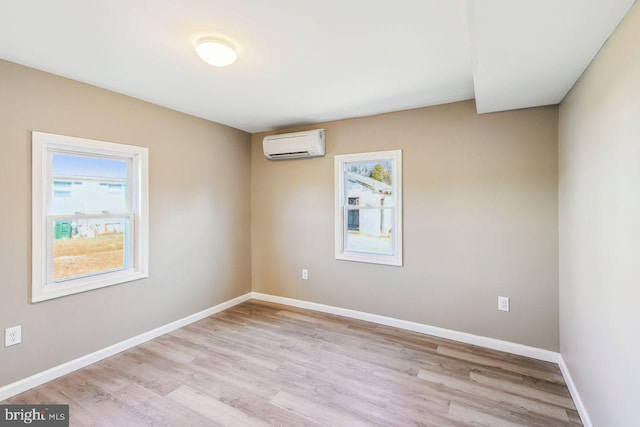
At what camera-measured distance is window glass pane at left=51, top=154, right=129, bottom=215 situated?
2367 millimetres

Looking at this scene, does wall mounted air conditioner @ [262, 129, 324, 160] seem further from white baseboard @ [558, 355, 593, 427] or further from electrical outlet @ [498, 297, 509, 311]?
white baseboard @ [558, 355, 593, 427]

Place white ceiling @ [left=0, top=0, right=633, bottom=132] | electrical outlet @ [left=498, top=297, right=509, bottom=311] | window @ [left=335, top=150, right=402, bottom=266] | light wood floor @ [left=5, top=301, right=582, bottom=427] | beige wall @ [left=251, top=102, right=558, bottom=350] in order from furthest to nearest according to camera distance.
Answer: window @ [left=335, top=150, right=402, bottom=266], electrical outlet @ [left=498, top=297, right=509, bottom=311], beige wall @ [left=251, top=102, right=558, bottom=350], light wood floor @ [left=5, top=301, right=582, bottom=427], white ceiling @ [left=0, top=0, right=633, bottom=132]

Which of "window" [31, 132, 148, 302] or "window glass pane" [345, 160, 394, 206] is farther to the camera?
"window glass pane" [345, 160, 394, 206]

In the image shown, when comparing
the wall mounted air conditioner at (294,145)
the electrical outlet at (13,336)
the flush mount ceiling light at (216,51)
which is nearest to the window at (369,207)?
the wall mounted air conditioner at (294,145)

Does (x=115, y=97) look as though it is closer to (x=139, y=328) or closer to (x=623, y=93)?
(x=139, y=328)

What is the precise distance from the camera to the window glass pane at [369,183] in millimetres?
3324

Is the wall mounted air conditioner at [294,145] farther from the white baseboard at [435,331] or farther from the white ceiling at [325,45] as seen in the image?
the white baseboard at [435,331]

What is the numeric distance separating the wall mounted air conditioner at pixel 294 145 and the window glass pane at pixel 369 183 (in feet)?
1.47

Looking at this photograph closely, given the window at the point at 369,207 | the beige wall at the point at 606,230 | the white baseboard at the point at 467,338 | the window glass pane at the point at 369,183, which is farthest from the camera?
the window glass pane at the point at 369,183

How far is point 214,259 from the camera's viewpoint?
3.68 m

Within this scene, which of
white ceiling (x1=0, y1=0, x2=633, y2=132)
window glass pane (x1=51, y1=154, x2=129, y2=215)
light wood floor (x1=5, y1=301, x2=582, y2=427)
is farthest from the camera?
window glass pane (x1=51, y1=154, x2=129, y2=215)

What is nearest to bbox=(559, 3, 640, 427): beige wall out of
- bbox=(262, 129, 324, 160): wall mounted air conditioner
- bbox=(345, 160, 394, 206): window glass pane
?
bbox=(345, 160, 394, 206): window glass pane

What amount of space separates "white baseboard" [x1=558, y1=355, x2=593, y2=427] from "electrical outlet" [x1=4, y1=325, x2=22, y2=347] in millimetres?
3824

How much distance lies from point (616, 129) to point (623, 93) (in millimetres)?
165
